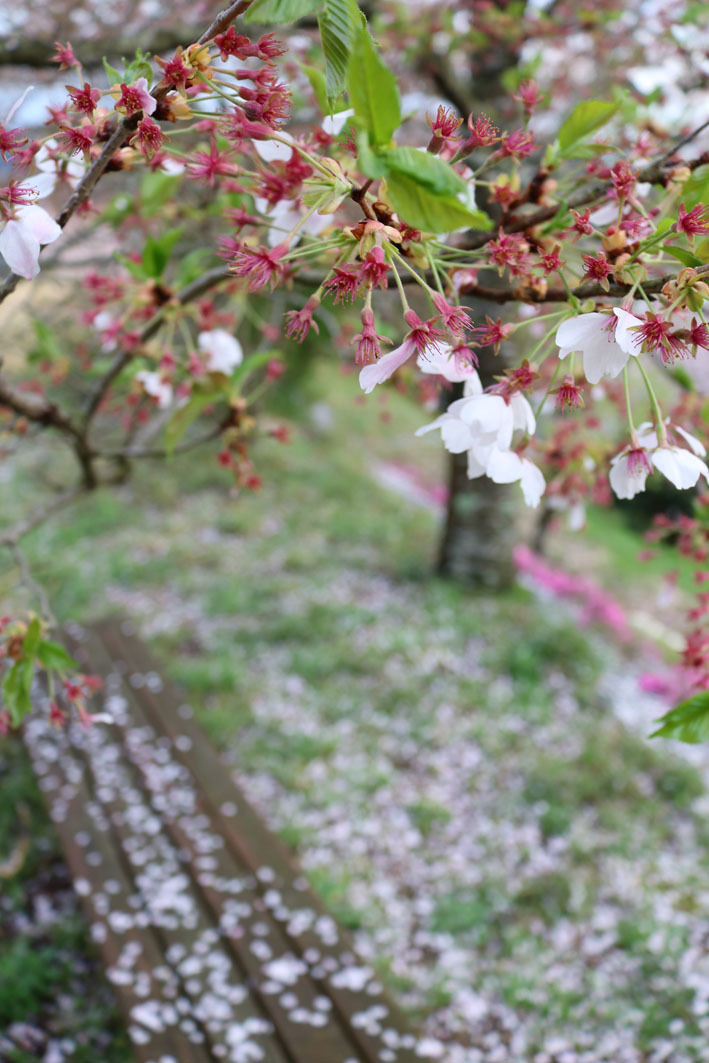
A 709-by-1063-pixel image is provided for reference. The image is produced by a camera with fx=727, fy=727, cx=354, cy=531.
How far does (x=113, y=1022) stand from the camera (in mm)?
1912

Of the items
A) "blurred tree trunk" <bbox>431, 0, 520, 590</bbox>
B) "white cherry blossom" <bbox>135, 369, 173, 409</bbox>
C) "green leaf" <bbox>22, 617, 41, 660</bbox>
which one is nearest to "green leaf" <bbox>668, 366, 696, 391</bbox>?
"white cherry blossom" <bbox>135, 369, 173, 409</bbox>

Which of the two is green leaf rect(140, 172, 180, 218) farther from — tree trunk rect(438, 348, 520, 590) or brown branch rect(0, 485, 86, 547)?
tree trunk rect(438, 348, 520, 590)

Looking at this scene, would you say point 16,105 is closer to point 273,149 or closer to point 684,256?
point 273,149

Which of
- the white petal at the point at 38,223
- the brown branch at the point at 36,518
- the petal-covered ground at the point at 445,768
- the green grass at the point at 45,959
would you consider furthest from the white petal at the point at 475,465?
the green grass at the point at 45,959

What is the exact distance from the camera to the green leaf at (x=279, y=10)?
571 millimetres

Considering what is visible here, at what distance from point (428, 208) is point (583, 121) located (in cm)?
55

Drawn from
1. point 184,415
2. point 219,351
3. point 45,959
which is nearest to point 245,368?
point 219,351

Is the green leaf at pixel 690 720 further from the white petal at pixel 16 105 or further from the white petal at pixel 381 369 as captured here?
the white petal at pixel 16 105

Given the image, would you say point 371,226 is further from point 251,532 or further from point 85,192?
point 251,532

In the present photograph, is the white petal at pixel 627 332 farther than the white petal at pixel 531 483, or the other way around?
the white petal at pixel 531 483

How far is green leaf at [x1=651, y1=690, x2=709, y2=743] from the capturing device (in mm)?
850

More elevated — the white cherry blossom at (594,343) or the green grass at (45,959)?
the white cherry blossom at (594,343)

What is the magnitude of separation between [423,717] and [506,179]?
2.61 m

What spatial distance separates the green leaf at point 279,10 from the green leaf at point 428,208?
0.54ft
